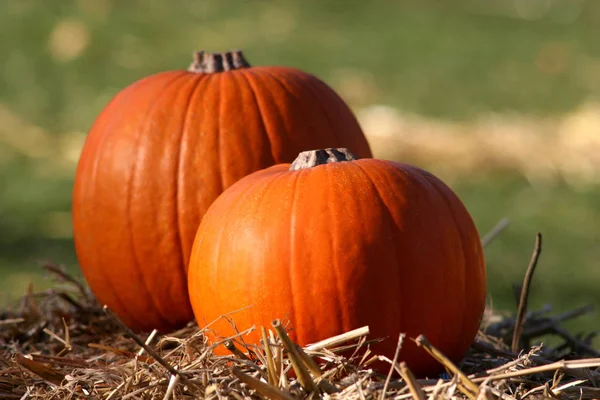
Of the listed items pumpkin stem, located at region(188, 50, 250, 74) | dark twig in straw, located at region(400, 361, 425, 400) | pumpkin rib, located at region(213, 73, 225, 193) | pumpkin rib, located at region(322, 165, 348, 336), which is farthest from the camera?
pumpkin stem, located at region(188, 50, 250, 74)

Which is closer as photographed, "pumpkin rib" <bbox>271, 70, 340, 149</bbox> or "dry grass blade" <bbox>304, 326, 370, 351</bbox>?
"dry grass blade" <bbox>304, 326, 370, 351</bbox>

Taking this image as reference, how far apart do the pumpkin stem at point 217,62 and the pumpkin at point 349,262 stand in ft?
3.46

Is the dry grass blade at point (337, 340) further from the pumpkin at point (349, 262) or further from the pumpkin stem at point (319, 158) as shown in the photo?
the pumpkin stem at point (319, 158)

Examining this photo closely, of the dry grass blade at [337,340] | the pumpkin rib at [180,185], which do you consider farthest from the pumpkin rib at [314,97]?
the dry grass blade at [337,340]

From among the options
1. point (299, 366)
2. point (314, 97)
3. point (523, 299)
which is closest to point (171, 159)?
point (314, 97)

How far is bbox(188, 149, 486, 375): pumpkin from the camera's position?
266 centimetres

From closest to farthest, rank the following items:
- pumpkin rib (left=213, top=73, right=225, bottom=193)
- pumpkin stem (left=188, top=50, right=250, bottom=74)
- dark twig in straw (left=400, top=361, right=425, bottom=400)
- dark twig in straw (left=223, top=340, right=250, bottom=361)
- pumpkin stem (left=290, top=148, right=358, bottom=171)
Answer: dark twig in straw (left=400, top=361, right=425, bottom=400) → dark twig in straw (left=223, top=340, right=250, bottom=361) → pumpkin stem (left=290, top=148, right=358, bottom=171) → pumpkin rib (left=213, top=73, right=225, bottom=193) → pumpkin stem (left=188, top=50, right=250, bottom=74)

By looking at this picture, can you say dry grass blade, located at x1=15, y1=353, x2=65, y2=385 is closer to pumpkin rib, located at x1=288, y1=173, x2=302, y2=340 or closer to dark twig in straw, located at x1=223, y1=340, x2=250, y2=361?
dark twig in straw, located at x1=223, y1=340, x2=250, y2=361

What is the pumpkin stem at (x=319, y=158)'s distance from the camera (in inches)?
114

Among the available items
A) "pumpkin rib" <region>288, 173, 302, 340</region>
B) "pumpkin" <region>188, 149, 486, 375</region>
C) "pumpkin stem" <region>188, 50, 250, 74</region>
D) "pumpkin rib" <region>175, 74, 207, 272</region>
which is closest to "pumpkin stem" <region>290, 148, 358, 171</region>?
"pumpkin" <region>188, 149, 486, 375</region>

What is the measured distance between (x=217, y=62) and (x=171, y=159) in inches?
22.3

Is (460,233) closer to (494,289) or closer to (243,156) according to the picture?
(243,156)

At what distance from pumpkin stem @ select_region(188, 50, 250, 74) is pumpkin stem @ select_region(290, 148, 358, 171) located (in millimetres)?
948

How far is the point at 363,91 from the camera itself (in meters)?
11.7
